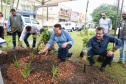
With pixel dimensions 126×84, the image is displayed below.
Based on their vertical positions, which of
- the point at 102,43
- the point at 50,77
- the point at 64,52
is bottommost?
the point at 50,77

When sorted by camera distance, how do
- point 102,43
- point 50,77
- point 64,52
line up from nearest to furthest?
point 50,77 → point 102,43 → point 64,52

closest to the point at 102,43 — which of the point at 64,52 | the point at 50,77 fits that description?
the point at 64,52

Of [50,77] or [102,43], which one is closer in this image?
[50,77]

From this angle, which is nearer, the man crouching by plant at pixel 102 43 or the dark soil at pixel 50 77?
the dark soil at pixel 50 77

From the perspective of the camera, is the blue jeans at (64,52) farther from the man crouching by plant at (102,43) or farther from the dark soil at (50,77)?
the man crouching by plant at (102,43)

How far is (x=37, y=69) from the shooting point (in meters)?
2.31

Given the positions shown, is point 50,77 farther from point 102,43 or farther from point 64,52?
point 102,43

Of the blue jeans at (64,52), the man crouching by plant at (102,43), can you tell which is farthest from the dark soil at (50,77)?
the man crouching by plant at (102,43)

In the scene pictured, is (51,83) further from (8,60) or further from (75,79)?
(8,60)

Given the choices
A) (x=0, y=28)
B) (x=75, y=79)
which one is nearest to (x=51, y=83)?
(x=75, y=79)

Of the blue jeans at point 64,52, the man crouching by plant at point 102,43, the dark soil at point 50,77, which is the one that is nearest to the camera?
the dark soil at point 50,77

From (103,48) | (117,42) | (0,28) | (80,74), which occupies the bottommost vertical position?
(80,74)

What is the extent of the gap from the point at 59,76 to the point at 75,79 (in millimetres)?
347

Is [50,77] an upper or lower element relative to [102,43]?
lower
